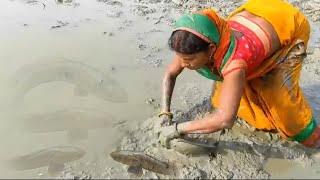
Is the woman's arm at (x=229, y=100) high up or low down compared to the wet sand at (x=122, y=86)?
up

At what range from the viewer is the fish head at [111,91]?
3.65 m

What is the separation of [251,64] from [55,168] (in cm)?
140

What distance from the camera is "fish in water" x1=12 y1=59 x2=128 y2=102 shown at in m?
3.68

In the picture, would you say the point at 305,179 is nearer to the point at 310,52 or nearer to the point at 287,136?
the point at 287,136

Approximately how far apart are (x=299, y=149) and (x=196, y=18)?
1.27 meters

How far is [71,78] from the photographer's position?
151 inches

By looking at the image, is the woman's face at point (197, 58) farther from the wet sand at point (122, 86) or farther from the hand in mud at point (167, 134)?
the wet sand at point (122, 86)

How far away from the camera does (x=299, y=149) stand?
10.4 feet

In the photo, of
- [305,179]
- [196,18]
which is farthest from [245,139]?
[196,18]

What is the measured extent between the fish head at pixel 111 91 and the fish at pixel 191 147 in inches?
31.4

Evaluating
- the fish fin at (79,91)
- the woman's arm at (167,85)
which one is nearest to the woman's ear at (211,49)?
the woman's arm at (167,85)

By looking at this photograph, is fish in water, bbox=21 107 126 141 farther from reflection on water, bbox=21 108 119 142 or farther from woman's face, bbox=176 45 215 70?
woman's face, bbox=176 45 215 70

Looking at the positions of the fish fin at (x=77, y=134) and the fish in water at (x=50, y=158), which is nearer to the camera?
the fish in water at (x=50, y=158)

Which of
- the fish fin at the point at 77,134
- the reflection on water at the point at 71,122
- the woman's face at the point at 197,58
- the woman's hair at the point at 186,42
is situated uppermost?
the woman's hair at the point at 186,42
